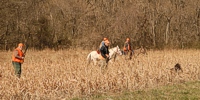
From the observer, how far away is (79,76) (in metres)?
10.7

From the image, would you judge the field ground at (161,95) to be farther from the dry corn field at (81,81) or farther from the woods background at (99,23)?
the woods background at (99,23)

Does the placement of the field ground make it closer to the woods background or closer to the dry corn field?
the dry corn field

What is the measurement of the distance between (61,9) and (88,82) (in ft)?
89.9

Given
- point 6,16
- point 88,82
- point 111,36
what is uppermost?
point 6,16

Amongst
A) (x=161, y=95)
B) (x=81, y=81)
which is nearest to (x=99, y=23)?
(x=81, y=81)

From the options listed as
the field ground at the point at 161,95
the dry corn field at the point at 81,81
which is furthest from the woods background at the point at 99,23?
the field ground at the point at 161,95

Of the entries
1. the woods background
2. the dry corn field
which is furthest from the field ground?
the woods background

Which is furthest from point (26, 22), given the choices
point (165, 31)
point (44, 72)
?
point (44, 72)

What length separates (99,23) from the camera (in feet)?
107

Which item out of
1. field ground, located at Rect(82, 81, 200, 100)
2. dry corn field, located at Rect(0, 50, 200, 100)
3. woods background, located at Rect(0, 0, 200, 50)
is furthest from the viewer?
Result: woods background, located at Rect(0, 0, 200, 50)

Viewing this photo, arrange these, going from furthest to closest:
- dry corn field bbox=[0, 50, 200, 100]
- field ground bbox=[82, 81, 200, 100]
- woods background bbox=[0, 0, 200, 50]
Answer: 1. woods background bbox=[0, 0, 200, 50]
2. dry corn field bbox=[0, 50, 200, 100]
3. field ground bbox=[82, 81, 200, 100]

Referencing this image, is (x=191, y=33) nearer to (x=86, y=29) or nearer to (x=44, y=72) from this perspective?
(x=86, y=29)

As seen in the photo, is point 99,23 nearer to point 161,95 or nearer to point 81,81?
point 81,81

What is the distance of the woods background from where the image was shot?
Answer: 32.3 meters
